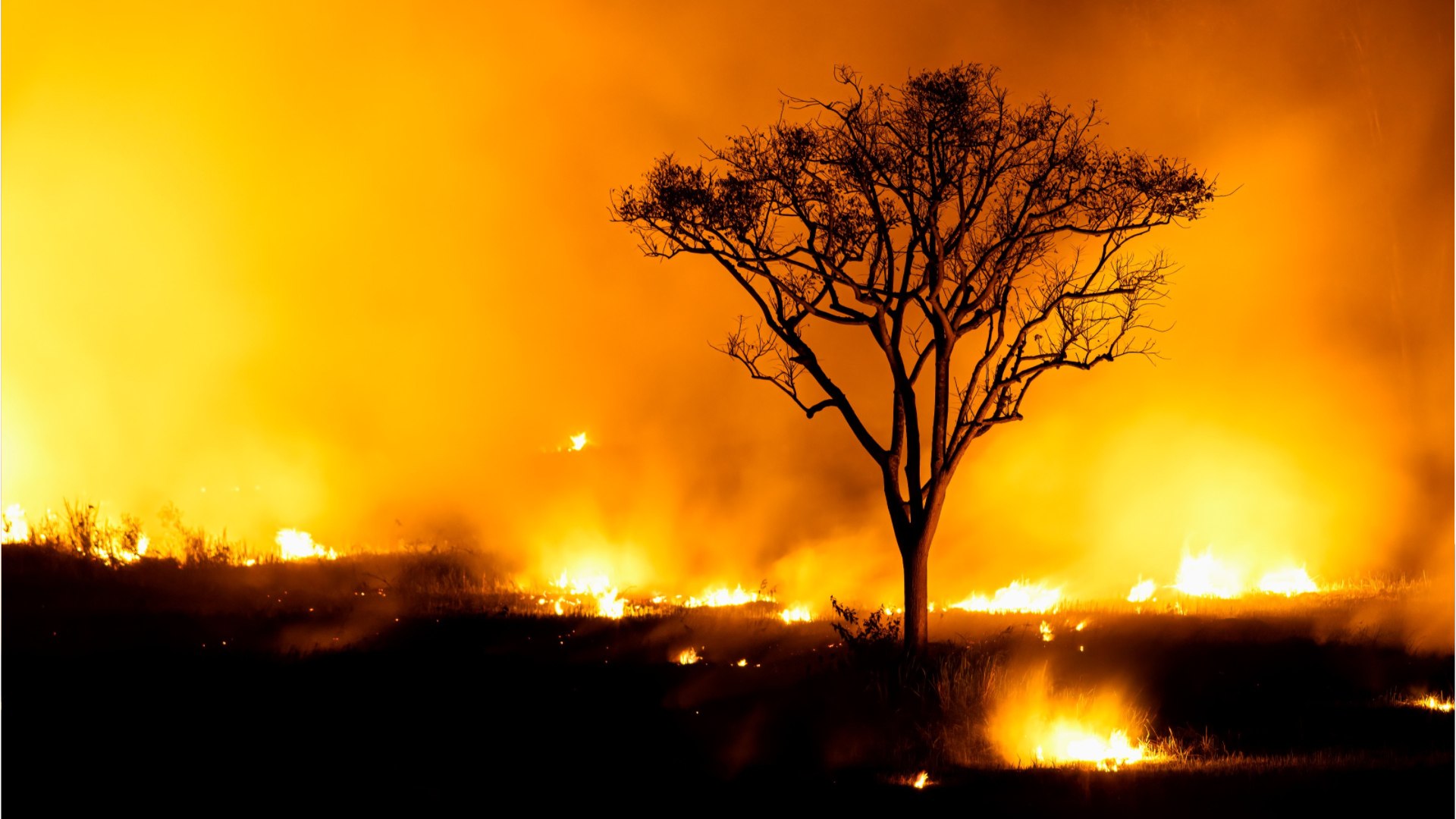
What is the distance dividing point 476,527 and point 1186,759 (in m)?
31.8

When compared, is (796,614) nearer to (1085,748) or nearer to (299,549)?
(1085,748)

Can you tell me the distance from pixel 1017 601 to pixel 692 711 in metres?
11.5

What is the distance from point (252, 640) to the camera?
1938cm

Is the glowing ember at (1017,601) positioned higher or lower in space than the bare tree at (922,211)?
lower

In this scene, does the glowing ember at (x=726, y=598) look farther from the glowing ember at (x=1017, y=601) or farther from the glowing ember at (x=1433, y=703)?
the glowing ember at (x=1433, y=703)

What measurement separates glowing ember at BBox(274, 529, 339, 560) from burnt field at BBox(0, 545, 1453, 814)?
781cm

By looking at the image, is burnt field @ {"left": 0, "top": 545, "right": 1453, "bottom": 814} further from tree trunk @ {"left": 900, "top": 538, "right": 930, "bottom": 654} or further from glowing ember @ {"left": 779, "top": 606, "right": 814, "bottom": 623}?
glowing ember @ {"left": 779, "top": 606, "right": 814, "bottom": 623}

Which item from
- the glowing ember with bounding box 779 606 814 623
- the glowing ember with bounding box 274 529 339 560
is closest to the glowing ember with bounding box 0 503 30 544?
the glowing ember with bounding box 274 529 339 560

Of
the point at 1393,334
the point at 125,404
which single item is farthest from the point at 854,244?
the point at 125,404

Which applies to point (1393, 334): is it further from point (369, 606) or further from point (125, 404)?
point (125, 404)

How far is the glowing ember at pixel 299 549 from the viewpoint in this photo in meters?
28.8

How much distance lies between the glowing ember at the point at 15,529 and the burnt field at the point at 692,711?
25.7ft

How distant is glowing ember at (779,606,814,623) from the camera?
21.6m

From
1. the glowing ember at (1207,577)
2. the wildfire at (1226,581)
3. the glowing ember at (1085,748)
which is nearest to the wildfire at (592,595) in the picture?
the glowing ember at (1085,748)
